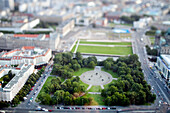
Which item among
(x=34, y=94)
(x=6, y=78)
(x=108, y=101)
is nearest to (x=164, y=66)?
(x=108, y=101)

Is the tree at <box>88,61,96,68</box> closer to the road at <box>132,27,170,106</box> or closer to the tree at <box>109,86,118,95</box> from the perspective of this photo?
the road at <box>132,27,170,106</box>

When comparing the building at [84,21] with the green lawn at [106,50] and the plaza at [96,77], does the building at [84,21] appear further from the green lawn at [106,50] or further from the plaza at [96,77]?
the plaza at [96,77]

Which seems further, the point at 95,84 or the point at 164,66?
the point at 164,66

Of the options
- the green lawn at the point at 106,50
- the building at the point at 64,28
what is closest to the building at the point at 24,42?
the green lawn at the point at 106,50

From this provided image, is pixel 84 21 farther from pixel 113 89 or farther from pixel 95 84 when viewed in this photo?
pixel 113 89

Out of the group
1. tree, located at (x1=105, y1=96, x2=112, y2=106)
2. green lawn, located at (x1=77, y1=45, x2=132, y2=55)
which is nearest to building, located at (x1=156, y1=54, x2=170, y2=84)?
green lawn, located at (x1=77, y1=45, x2=132, y2=55)

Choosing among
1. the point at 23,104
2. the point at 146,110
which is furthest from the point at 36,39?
the point at 146,110
